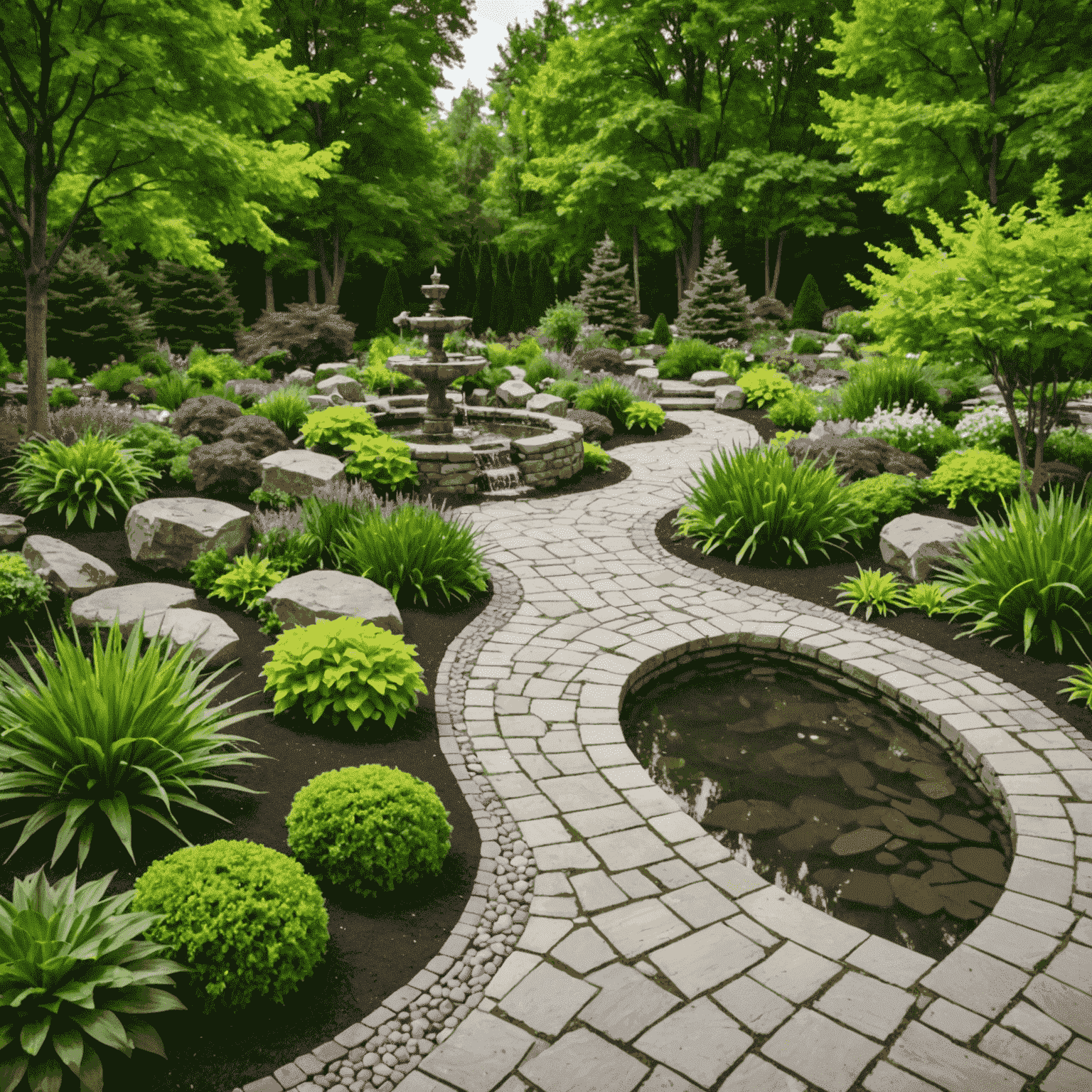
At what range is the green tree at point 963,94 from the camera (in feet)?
36.2

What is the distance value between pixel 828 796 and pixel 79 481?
20.6 feet

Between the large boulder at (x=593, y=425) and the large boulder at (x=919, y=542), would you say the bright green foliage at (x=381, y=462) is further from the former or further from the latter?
the large boulder at (x=919, y=542)

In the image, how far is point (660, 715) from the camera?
5125 mm

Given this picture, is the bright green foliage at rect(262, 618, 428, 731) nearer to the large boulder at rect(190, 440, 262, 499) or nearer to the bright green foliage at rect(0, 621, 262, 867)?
the bright green foliage at rect(0, 621, 262, 867)

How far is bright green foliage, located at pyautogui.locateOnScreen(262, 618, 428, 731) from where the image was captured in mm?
4359

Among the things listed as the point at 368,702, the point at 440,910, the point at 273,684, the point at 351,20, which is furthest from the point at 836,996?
the point at 351,20

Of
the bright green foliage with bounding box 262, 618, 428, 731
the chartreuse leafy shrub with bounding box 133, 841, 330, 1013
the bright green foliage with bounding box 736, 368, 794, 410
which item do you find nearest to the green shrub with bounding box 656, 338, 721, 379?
the bright green foliage with bounding box 736, 368, 794, 410

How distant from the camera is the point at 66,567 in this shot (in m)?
5.59

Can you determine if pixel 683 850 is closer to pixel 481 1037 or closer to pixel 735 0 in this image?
pixel 481 1037

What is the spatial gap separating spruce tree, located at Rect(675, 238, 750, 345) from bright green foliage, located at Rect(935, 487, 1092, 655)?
46.6 ft

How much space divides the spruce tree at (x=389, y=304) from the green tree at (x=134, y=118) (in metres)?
11.9

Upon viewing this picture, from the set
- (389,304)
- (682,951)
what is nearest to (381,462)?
(682,951)

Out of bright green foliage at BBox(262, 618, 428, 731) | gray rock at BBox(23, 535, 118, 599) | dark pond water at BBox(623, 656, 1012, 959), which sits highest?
gray rock at BBox(23, 535, 118, 599)

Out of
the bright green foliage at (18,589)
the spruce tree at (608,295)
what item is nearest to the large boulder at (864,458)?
the bright green foliage at (18,589)
